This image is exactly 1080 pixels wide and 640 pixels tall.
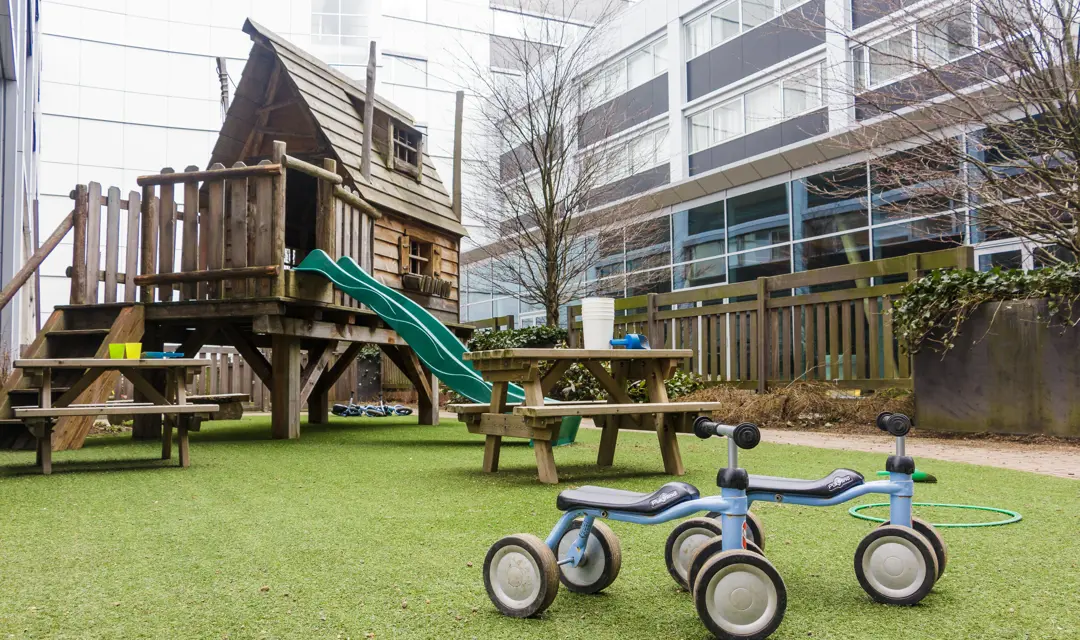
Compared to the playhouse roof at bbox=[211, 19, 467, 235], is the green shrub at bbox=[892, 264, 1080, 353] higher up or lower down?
lower down

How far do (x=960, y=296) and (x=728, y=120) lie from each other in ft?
42.4

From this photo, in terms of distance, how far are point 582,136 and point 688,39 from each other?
7.30 meters

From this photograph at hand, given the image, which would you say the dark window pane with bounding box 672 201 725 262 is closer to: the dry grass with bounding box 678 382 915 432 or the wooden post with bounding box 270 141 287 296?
the dry grass with bounding box 678 382 915 432

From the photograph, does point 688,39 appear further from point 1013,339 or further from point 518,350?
point 518,350

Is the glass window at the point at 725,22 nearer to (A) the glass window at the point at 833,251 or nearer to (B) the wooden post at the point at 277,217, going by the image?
(A) the glass window at the point at 833,251

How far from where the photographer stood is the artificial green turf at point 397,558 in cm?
202

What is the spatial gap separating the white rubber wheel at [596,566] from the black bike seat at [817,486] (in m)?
0.40

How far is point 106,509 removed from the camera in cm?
371

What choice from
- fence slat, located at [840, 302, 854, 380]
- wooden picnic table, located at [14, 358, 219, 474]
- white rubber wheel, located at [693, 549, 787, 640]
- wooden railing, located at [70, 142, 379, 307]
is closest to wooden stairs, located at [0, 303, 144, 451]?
wooden railing, located at [70, 142, 379, 307]

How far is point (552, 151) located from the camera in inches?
551

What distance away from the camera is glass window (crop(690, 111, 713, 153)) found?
786 inches

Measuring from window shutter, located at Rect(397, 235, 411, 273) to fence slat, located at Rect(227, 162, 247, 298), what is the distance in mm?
3392

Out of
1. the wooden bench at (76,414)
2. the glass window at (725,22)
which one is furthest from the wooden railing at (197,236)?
the glass window at (725,22)

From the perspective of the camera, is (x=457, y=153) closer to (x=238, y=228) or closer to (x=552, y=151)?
(x=552, y=151)
